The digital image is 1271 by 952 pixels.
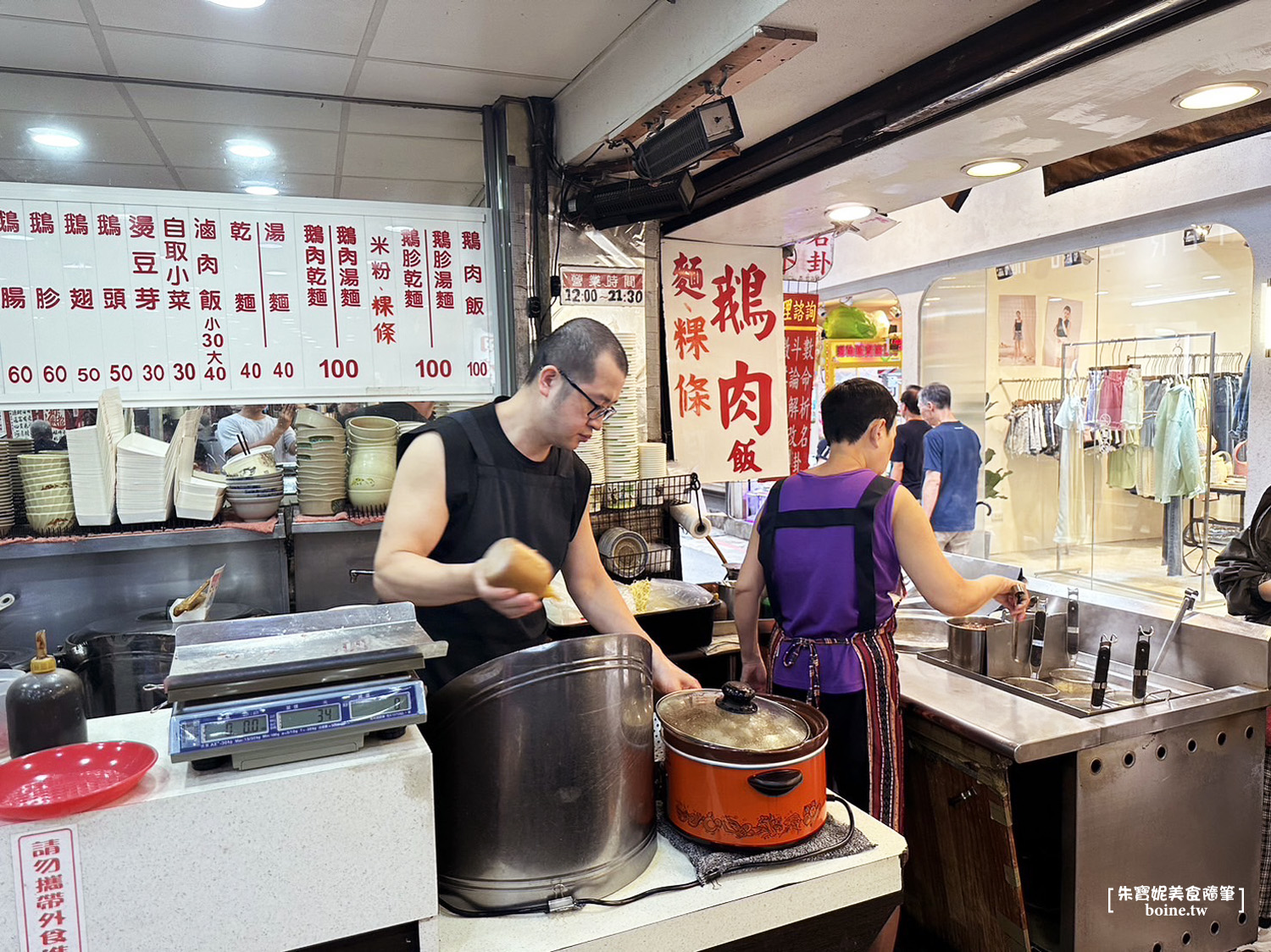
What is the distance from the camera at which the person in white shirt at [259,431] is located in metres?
3.37

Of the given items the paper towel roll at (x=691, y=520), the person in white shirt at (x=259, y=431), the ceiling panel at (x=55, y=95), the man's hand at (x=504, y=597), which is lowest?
the paper towel roll at (x=691, y=520)

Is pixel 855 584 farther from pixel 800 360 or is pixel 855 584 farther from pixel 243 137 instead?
pixel 243 137

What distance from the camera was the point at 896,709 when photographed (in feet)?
8.40

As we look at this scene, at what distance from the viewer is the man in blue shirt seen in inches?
234

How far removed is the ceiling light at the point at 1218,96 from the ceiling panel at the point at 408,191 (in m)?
2.58

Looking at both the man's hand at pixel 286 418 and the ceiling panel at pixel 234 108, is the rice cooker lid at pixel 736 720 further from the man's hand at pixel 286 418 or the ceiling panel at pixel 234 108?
the ceiling panel at pixel 234 108

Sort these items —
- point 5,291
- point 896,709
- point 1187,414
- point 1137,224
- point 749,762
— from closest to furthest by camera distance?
point 749,762, point 896,709, point 5,291, point 1137,224, point 1187,414

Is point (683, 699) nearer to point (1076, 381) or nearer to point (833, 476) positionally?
point (833, 476)

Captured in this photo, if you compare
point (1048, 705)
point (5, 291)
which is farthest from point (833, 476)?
point (5, 291)

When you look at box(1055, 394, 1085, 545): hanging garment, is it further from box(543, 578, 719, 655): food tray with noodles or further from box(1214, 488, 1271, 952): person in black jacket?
box(543, 578, 719, 655): food tray with noodles

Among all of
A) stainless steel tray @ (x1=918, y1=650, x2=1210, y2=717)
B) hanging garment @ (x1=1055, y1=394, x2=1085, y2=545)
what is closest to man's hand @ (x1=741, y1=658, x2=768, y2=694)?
stainless steel tray @ (x1=918, y1=650, x2=1210, y2=717)

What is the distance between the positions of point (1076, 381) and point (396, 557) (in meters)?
8.18

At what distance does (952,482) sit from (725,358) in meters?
2.66

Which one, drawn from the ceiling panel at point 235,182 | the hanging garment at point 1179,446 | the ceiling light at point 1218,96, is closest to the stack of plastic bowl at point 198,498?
the ceiling panel at point 235,182
